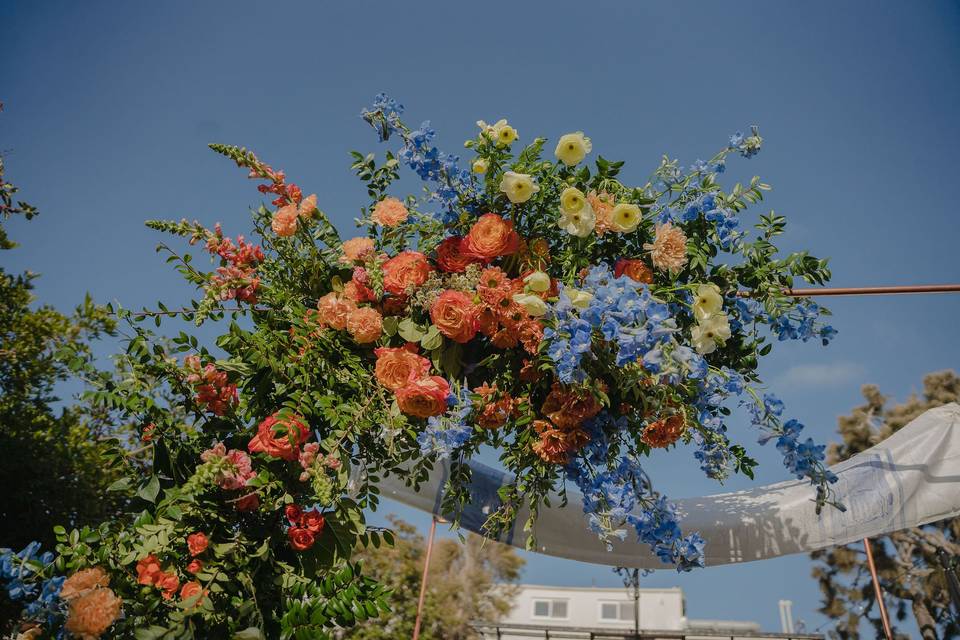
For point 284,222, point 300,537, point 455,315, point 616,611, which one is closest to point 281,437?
point 300,537

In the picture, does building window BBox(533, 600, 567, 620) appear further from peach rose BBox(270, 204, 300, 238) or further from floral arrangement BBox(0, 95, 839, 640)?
peach rose BBox(270, 204, 300, 238)

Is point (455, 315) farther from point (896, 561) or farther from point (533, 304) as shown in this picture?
point (896, 561)

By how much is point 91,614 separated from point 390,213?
109 cm

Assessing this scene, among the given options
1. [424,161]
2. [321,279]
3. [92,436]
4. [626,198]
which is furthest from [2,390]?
[626,198]

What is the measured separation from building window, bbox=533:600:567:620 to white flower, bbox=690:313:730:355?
31.3 metres

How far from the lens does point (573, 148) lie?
5.13 feet

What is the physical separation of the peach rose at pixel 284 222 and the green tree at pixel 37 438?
3.06m

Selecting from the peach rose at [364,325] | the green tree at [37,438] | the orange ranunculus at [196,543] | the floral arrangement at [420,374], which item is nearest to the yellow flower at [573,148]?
the floral arrangement at [420,374]

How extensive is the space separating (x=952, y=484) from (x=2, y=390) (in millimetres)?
5452

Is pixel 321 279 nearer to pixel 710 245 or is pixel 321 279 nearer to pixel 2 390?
pixel 710 245

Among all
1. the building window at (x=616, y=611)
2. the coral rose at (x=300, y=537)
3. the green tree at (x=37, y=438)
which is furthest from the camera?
the building window at (x=616, y=611)

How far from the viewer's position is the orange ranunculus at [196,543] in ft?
3.96

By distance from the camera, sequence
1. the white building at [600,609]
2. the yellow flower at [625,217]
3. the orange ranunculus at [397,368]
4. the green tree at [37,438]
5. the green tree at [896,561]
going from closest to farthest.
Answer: the orange ranunculus at [397,368] → the yellow flower at [625,217] → the green tree at [37,438] → the green tree at [896,561] → the white building at [600,609]

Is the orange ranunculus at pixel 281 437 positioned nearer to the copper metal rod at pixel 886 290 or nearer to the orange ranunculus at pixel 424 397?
the orange ranunculus at pixel 424 397
